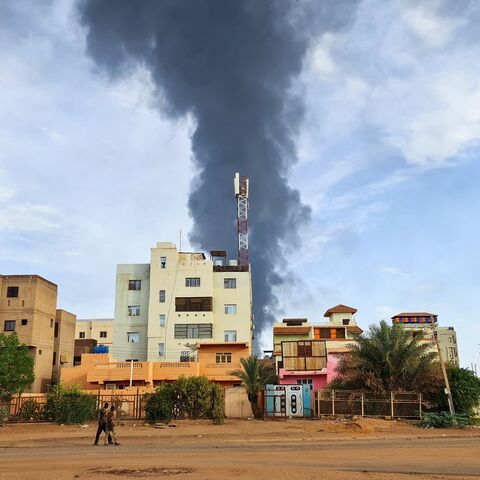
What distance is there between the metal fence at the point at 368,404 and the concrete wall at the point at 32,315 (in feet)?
135

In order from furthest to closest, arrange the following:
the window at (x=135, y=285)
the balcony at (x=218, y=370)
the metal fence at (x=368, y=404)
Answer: the window at (x=135, y=285) → the balcony at (x=218, y=370) → the metal fence at (x=368, y=404)

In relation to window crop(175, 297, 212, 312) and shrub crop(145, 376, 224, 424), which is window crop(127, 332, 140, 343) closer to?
window crop(175, 297, 212, 312)

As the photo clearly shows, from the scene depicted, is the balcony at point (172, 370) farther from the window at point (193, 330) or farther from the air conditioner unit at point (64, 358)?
the air conditioner unit at point (64, 358)

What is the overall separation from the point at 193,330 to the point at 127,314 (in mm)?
9505

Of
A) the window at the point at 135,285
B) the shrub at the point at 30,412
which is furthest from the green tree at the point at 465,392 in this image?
the window at the point at 135,285

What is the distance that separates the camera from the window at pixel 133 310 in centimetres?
7219

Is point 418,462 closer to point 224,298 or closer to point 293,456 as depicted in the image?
point 293,456

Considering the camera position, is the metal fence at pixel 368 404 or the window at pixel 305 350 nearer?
the metal fence at pixel 368 404

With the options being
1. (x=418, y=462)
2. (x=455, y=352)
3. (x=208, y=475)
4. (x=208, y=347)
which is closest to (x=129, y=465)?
(x=208, y=475)

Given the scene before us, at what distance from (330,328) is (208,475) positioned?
200ft

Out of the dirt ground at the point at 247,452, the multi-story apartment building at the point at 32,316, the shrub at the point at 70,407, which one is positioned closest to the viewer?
the dirt ground at the point at 247,452

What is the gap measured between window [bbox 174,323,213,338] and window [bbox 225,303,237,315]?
9.69ft

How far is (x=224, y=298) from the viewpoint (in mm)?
70875

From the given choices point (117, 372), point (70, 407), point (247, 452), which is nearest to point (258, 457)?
point (247, 452)
